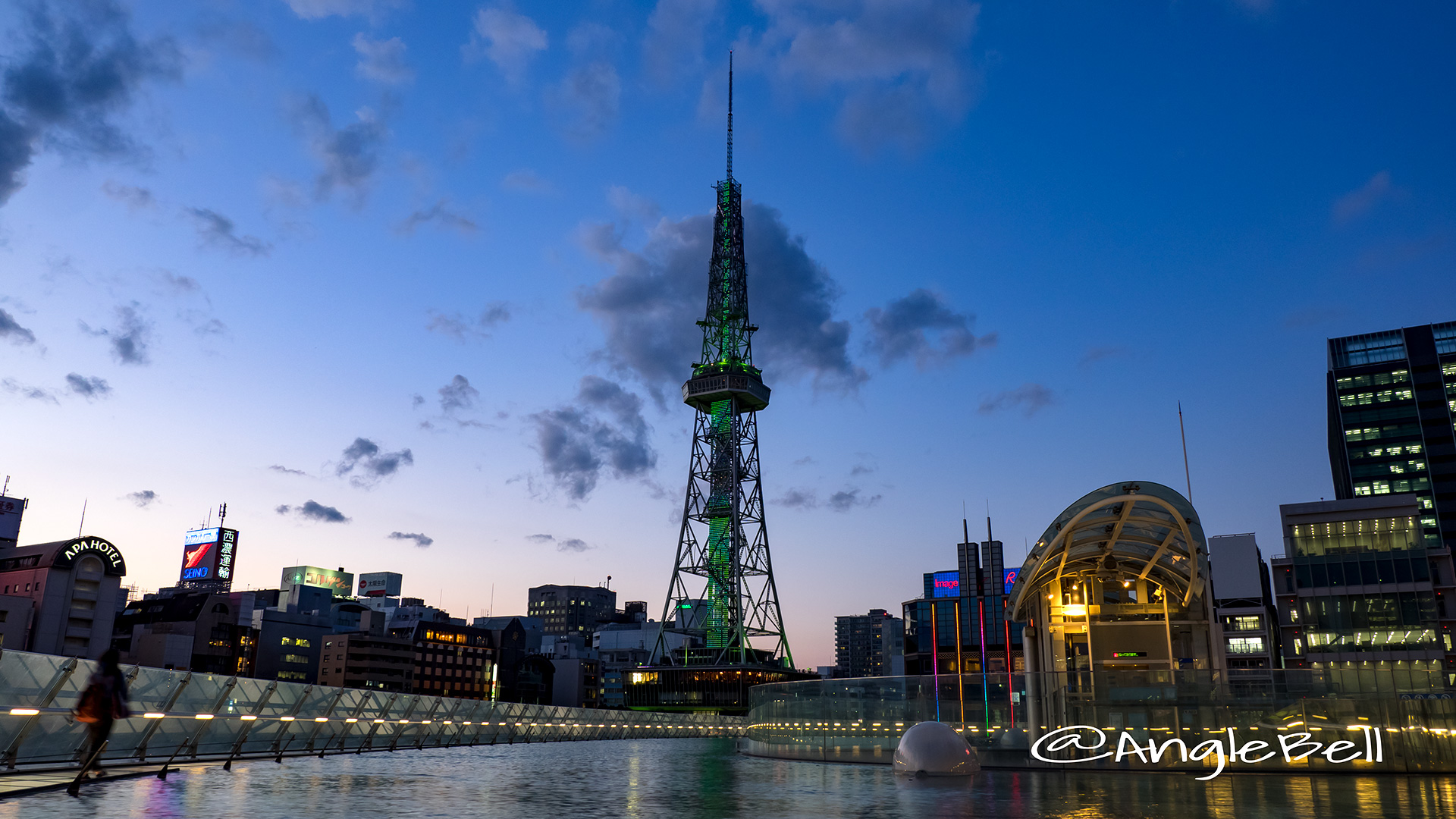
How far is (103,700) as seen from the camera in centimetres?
1527

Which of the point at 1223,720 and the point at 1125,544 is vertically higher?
the point at 1125,544

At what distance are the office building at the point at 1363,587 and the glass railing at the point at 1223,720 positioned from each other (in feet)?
225

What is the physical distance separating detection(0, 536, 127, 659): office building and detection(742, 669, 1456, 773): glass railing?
117 meters

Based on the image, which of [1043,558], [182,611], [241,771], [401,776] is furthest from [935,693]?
[182,611]

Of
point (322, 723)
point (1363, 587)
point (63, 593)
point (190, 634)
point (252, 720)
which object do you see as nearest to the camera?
point (252, 720)

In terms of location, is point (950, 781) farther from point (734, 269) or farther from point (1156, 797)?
point (734, 269)

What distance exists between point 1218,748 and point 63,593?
416 ft

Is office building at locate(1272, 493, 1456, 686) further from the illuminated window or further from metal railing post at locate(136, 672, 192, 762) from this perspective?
metal railing post at locate(136, 672, 192, 762)

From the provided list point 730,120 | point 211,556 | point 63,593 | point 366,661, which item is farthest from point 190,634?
point 730,120

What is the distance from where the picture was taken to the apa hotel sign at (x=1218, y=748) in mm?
23219

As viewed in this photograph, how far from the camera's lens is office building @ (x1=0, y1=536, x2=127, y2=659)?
11331 cm

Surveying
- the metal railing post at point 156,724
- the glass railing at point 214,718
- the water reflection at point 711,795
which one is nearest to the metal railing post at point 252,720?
the glass railing at point 214,718

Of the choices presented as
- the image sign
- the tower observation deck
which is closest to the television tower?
the tower observation deck

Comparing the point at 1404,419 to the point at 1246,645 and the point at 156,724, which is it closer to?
the point at 1246,645
